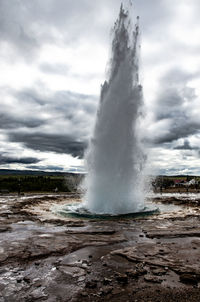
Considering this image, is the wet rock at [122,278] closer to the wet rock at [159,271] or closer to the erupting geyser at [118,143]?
the wet rock at [159,271]

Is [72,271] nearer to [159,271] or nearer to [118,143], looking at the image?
[159,271]

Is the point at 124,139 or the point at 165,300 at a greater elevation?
the point at 124,139

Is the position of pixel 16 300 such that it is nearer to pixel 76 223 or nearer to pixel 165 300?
pixel 165 300

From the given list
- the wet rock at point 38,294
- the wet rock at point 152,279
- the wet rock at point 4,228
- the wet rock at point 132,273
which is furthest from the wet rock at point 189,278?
the wet rock at point 4,228

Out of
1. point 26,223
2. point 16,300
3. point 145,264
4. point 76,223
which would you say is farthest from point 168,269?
point 26,223

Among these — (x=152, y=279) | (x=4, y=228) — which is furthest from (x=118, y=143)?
(x=152, y=279)

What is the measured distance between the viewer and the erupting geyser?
20.7 metres

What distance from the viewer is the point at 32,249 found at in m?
9.52

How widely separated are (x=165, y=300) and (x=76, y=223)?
10.5m

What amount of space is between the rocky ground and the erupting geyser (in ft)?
25.0

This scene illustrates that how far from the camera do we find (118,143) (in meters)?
21.2

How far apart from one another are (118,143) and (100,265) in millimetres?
14107

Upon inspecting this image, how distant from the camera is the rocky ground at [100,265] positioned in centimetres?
604

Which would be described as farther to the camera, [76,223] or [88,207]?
[88,207]
